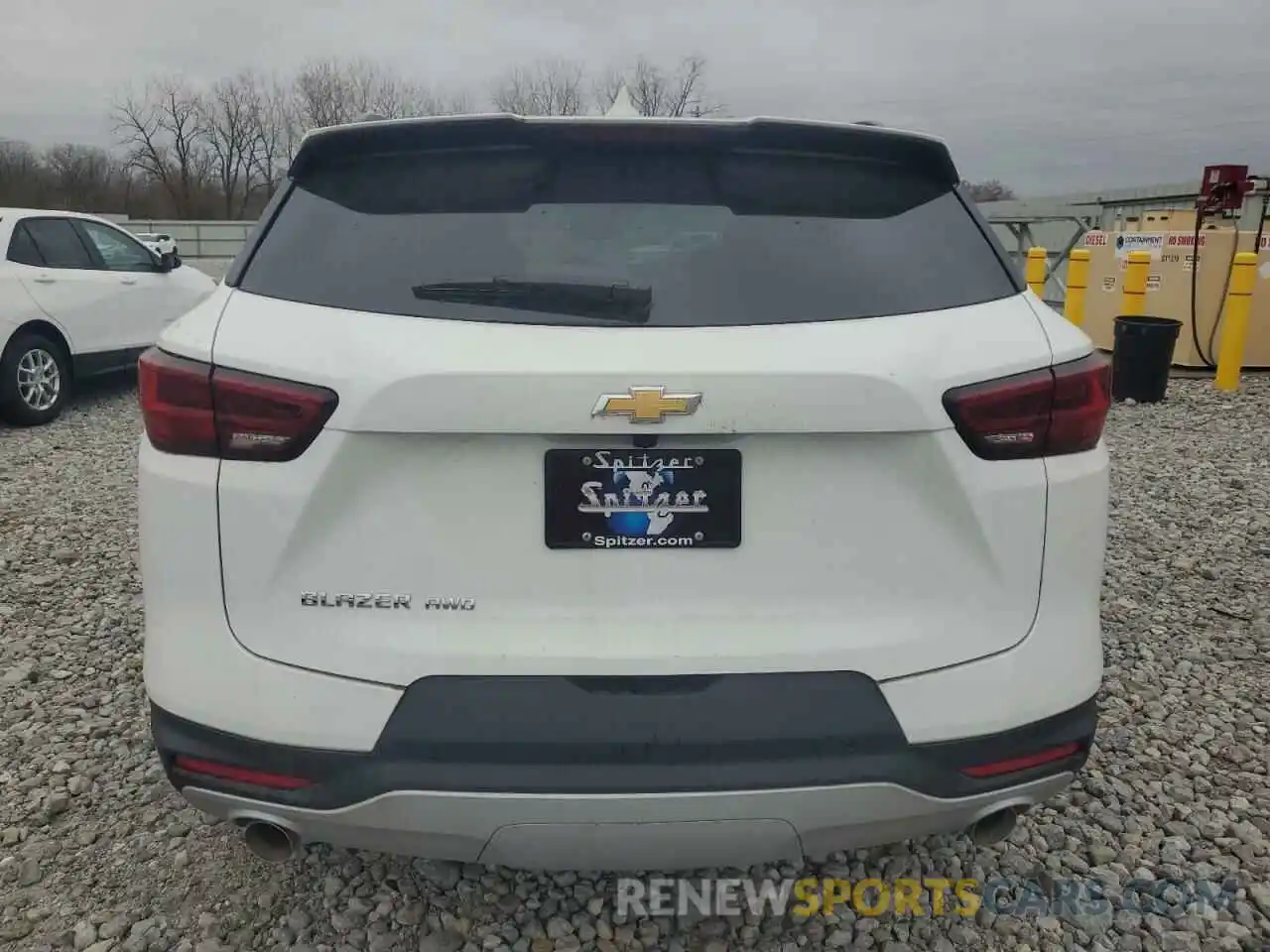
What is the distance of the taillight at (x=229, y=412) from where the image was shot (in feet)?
5.59

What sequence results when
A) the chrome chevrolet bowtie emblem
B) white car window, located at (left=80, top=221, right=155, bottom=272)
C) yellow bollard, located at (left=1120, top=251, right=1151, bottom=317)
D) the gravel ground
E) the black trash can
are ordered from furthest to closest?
yellow bollard, located at (left=1120, top=251, right=1151, bottom=317)
white car window, located at (left=80, top=221, right=155, bottom=272)
the black trash can
the gravel ground
the chrome chevrolet bowtie emblem

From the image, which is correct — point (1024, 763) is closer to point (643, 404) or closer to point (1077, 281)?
point (643, 404)

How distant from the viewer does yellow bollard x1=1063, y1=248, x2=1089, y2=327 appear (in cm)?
1148

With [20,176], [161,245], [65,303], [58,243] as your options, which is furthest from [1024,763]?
[20,176]

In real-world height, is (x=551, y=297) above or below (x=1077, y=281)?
above

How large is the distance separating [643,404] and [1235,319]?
10050 mm

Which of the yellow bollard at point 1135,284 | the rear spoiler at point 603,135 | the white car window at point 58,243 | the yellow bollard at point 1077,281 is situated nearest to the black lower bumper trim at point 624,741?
the rear spoiler at point 603,135

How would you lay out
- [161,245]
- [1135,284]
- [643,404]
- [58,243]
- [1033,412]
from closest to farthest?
[643,404]
[1033,412]
[58,243]
[1135,284]
[161,245]

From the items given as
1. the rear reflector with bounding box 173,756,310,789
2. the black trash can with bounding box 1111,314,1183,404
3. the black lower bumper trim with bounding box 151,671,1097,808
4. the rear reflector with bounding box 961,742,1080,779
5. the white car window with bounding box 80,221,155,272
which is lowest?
the black trash can with bounding box 1111,314,1183,404

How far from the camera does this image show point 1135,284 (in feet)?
33.4

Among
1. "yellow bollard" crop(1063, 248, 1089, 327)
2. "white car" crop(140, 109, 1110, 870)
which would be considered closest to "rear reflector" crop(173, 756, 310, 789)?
"white car" crop(140, 109, 1110, 870)

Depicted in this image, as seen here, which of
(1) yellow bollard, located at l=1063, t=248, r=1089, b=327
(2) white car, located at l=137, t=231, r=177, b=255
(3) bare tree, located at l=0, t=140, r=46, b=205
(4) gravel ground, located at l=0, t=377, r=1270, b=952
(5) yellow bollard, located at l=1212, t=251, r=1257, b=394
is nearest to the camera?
(4) gravel ground, located at l=0, t=377, r=1270, b=952

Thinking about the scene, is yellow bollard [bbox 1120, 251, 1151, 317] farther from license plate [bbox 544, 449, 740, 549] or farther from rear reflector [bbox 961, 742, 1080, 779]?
license plate [bbox 544, 449, 740, 549]

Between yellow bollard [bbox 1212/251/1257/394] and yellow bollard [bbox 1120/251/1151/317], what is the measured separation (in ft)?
2.54
